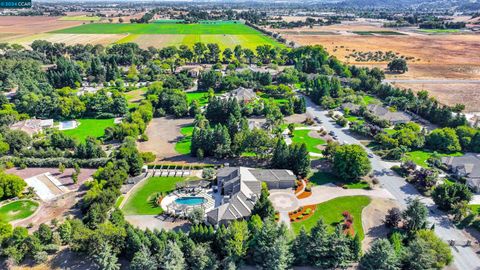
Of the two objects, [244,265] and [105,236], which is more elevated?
[105,236]

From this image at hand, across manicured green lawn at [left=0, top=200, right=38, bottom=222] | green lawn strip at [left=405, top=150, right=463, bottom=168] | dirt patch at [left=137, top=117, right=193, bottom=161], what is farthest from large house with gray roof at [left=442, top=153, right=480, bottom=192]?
manicured green lawn at [left=0, top=200, right=38, bottom=222]

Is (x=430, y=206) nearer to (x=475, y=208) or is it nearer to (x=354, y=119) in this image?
(x=475, y=208)

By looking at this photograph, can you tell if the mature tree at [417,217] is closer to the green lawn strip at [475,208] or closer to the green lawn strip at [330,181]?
the green lawn strip at [475,208]

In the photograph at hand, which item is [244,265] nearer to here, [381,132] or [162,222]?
[162,222]

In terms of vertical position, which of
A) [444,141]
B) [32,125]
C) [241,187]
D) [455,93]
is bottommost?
[241,187]

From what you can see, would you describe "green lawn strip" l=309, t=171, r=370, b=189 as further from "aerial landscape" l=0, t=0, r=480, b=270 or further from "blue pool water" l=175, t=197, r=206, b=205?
"blue pool water" l=175, t=197, r=206, b=205

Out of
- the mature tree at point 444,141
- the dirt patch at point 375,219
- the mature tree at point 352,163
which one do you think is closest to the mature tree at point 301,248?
the dirt patch at point 375,219

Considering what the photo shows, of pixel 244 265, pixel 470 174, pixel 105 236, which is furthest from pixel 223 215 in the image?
pixel 470 174

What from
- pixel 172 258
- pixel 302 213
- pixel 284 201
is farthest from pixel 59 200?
pixel 302 213
